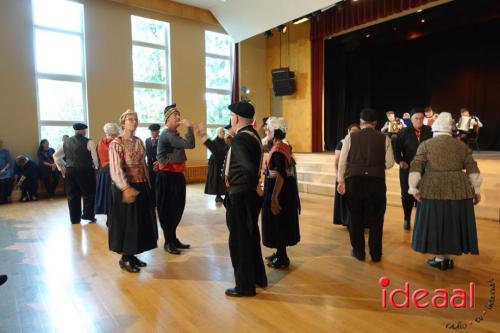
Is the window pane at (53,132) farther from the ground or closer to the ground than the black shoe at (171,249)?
farther from the ground

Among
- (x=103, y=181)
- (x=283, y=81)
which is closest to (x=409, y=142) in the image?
(x=103, y=181)

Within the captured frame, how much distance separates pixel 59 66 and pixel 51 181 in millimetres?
2608

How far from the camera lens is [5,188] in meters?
6.90

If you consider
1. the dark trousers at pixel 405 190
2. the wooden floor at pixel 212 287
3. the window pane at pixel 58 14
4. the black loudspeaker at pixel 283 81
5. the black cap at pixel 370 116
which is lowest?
the wooden floor at pixel 212 287

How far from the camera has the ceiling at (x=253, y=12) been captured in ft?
26.2

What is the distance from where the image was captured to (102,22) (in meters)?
8.41

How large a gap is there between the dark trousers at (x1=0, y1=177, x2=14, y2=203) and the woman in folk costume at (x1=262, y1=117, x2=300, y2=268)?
6151 mm

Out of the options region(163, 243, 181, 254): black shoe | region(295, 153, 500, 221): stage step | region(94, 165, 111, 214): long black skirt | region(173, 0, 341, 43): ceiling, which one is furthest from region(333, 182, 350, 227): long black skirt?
region(173, 0, 341, 43): ceiling

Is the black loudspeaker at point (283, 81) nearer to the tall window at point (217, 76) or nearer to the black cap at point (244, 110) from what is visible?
the tall window at point (217, 76)

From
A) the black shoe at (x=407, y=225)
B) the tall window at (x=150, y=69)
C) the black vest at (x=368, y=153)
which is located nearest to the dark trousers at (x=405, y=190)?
the black shoe at (x=407, y=225)

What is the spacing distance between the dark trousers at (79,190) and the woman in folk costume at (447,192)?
13.8 ft

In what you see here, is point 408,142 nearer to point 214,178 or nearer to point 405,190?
point 405,190

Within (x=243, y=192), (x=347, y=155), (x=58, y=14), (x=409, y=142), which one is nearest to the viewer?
(x=243, y=192)

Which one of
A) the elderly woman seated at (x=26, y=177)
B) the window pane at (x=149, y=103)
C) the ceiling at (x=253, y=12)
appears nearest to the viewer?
the elderly woman seated at (x=26, y=177)
